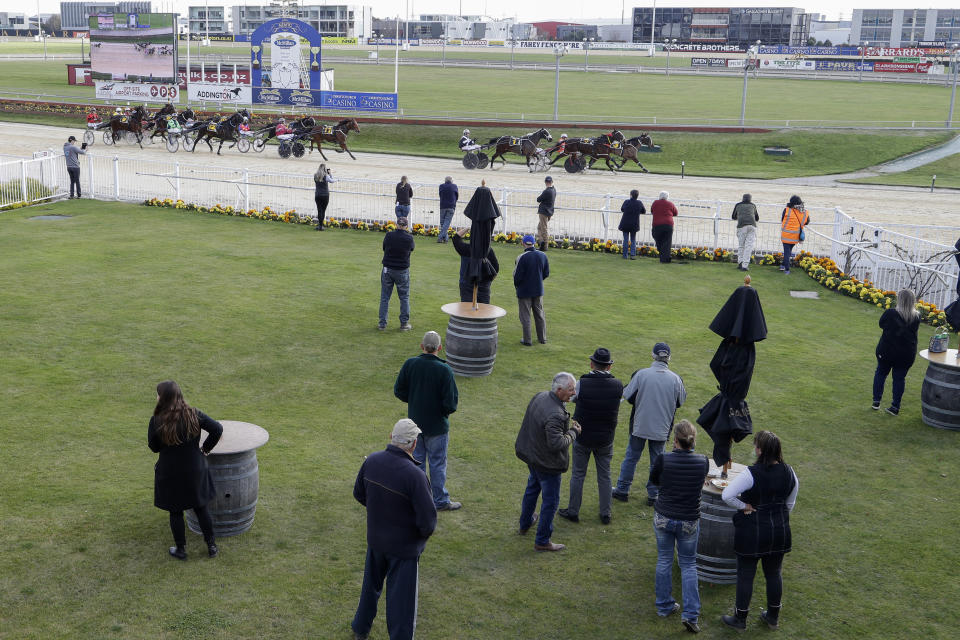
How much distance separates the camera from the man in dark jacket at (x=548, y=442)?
24.8 ft

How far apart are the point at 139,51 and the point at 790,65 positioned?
210 feet

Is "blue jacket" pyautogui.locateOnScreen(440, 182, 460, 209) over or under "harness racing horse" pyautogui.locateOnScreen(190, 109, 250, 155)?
under

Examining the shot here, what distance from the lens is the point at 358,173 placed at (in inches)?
1271

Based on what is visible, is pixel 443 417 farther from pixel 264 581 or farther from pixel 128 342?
pixel 128 342

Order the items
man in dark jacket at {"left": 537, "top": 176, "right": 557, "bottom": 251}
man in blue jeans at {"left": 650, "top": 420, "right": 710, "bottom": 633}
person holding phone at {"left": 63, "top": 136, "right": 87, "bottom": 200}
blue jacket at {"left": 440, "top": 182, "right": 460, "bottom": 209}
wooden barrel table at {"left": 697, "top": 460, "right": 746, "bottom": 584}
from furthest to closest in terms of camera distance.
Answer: person holding phone at {"left": 63, "top": 136, "right": 87, "bottom": 200}, blue jacket at {"left": 440, "top": 182, "right": 460, "bottom": 209}, man in dark jacket at {"left": 537, "top": 176, "right": 557, "bottom": 251}, wooden barrel table at {"left": 697, "top": 460, "right": 746, "bottom": 584}, man in blue jeans at {"left": 650, "top": 420, "right": 710, "bottom": 633}

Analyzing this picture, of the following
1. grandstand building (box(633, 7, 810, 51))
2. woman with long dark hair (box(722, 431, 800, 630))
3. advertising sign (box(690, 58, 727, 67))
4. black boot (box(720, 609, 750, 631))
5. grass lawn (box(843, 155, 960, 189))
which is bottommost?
Answer: black boot (box(720, 609, 750, 631))

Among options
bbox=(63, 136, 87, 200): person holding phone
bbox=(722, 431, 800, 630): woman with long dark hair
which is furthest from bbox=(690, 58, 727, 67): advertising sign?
→ bbox=(722, 431, 800, 630): woman with long dark hair

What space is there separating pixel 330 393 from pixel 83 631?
5344 millimetres

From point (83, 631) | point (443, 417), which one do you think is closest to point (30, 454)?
point (83, 631)

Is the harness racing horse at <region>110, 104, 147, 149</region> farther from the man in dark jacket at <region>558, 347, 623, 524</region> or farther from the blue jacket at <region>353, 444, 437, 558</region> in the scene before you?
the blue jacket at <region>353, 444, 437, 558</region>

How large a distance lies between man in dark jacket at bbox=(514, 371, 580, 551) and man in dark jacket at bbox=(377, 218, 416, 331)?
6.07 meters

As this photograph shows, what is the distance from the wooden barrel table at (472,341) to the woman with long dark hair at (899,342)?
16.1ft

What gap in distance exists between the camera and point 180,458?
281 inches

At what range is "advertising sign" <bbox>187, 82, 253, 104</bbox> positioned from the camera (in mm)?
48281
